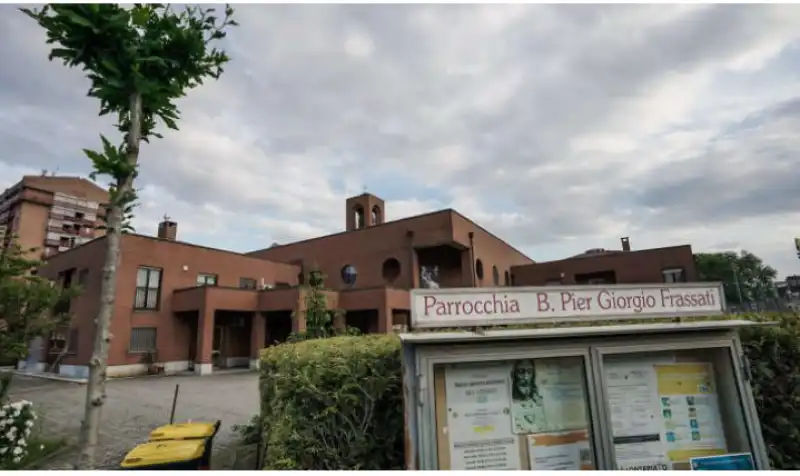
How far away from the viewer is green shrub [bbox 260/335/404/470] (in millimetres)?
3844

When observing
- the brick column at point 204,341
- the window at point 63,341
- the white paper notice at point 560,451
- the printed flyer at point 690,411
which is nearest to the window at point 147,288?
the brick column at point 204,341

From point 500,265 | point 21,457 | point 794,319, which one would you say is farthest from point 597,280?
point 21,457

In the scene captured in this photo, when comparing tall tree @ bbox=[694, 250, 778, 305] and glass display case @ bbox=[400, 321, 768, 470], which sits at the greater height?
tall tree @ bbox=[694, 250, 778, 305]

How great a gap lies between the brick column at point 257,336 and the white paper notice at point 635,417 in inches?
762

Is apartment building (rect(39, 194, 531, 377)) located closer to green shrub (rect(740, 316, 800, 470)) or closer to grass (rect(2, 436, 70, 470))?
grass (rect(2, 436, 70, 470))

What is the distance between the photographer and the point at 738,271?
64.8 m

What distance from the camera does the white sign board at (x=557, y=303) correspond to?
3639 mm

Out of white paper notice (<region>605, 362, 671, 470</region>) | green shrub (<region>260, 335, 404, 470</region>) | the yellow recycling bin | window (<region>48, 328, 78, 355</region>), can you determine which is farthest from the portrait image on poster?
window (<region>48, 328, 78, 355</region>)

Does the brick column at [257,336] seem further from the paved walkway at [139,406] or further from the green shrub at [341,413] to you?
the green shrub at [341,413]

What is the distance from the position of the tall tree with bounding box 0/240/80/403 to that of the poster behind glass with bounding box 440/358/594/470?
6714 mm

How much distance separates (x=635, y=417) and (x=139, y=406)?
11807mm

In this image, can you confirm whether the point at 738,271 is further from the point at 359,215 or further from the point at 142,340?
the point at 142,340

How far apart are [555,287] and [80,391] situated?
17487 millimetres

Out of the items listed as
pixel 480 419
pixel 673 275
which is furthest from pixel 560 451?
pixel 673 275
